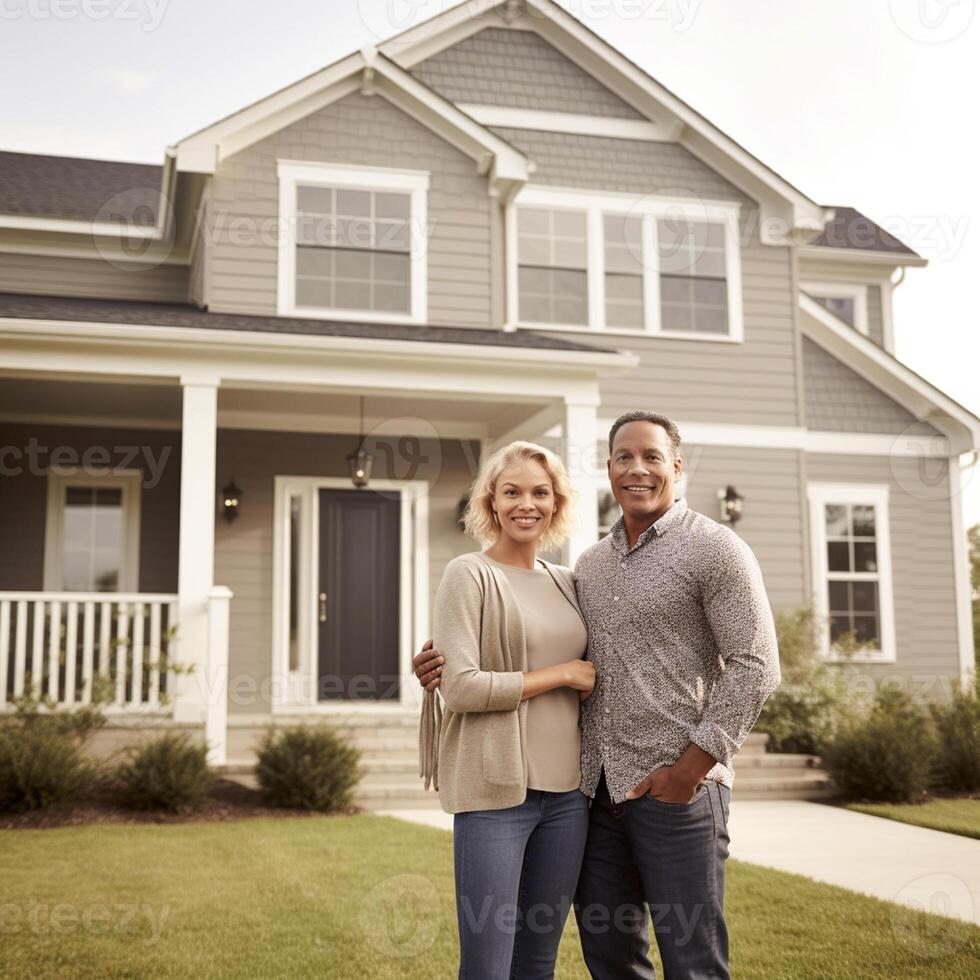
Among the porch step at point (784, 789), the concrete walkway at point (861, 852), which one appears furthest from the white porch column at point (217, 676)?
the porch step at point (784, 789)

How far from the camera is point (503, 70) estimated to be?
12.3 metres

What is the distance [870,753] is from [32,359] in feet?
22.9

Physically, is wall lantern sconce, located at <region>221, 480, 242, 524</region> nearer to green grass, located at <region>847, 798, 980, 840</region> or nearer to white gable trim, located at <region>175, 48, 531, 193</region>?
white gable trim, located at <region>175, 48, 531, 193</region>

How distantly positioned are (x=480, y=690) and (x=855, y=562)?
37.4 feet

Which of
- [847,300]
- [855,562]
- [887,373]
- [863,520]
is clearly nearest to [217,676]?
[855,562]

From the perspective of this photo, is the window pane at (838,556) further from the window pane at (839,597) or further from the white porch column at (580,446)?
the white porch column at (580,446)

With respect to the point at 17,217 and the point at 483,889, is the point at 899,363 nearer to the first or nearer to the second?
the point at 17,217

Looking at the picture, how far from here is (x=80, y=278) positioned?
11648mm

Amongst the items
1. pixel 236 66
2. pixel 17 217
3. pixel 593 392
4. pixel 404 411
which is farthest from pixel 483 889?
pixel 236 66

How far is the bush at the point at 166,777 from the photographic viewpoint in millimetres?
7262

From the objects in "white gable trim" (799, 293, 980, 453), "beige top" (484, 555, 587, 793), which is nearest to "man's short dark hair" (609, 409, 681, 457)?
"beige top" (484, 555, 587, 793)

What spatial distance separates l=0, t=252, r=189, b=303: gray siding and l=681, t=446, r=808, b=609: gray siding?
5.88m

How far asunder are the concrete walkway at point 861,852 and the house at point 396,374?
281 centimetres

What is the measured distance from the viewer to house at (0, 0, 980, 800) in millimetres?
8875
